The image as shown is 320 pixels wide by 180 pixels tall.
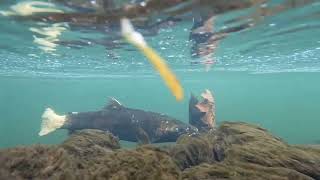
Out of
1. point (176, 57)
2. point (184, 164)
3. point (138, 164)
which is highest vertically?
point (176, 57)

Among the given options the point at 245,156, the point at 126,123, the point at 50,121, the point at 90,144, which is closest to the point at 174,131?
the point at 126,123

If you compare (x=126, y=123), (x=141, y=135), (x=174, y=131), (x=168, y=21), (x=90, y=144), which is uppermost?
(x=168, y=21)

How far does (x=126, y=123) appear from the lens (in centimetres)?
1767

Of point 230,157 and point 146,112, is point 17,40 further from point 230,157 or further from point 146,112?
point 230,157

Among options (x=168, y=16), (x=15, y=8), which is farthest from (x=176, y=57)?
(x=15, y=8)

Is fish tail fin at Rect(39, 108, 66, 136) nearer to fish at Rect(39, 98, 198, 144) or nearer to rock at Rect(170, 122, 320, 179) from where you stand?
fish at Rect(39, 98, 198, 144)

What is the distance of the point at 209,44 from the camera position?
1997 centimetres

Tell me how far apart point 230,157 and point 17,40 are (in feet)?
50.7

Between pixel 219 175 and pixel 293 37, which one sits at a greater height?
pixel 293 37

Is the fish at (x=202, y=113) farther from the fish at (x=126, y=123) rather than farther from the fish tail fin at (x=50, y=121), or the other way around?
the fish tail fin at (x=50, y=121)


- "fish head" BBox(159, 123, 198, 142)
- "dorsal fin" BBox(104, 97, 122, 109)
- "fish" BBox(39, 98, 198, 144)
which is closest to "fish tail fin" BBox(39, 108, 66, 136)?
"fish" BBox(39, 98, 198, 144)

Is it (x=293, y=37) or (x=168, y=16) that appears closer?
(x=168, y=16)

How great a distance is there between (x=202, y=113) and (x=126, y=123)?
13.9 ft

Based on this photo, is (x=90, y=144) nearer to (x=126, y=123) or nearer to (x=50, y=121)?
(x=126, y=123)
